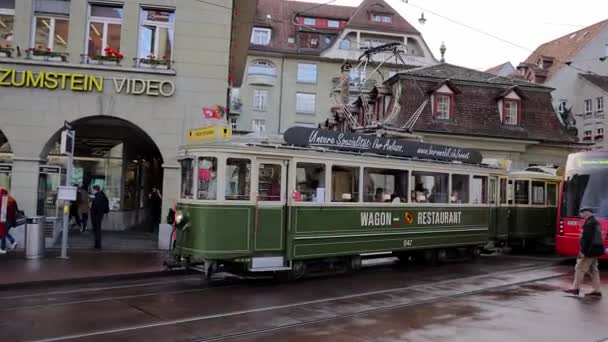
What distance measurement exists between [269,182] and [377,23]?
41256mm

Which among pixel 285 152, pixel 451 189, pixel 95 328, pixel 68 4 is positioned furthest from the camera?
pixel 68 4

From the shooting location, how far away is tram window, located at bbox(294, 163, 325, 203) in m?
Answer: 11.2

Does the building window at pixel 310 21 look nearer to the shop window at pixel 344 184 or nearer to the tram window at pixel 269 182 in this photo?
the shop window at pixel 344 184

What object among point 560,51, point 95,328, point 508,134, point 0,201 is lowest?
point 95,328

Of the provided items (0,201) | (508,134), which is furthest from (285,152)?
(508,134)

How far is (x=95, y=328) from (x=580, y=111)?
43651 mm

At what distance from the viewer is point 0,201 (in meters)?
13.5

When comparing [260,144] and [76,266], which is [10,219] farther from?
[260,144]

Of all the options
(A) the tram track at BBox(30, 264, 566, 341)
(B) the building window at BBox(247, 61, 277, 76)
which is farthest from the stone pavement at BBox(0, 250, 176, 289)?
(B) the building window at BBox(247, 61, 277, 76)

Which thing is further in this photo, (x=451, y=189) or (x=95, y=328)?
(x=451, y=189)

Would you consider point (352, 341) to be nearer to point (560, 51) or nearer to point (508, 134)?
point (508, 134)

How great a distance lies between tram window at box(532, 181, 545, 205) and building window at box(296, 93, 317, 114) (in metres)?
31.2

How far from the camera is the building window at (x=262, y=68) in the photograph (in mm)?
48312

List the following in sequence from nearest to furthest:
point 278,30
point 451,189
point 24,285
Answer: point 24,285 < point 451,189 < point 278,30
